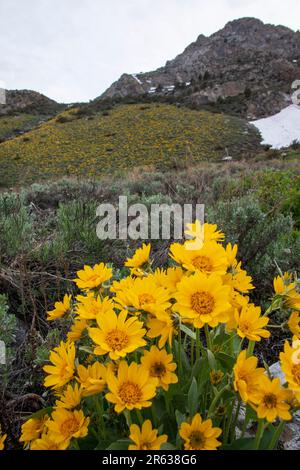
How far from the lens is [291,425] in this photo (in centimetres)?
146

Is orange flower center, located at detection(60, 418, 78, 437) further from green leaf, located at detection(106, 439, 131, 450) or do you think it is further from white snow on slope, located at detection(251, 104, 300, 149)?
white snow on slope, located at detection(251, 104, 300, 149)

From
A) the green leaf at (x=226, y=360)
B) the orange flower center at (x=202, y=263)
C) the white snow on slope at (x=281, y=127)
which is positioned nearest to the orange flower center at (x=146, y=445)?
the green leaf at (x=226, y=360)

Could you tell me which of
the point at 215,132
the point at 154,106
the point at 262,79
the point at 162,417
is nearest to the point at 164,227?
the point at 162,417

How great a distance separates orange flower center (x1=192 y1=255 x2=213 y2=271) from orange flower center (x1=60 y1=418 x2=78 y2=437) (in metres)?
0.56

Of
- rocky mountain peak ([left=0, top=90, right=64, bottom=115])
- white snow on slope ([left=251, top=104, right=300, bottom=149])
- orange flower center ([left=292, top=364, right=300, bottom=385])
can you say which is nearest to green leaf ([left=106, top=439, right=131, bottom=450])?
orange flower center ([left=292, top=364, right=300, bottom=385])

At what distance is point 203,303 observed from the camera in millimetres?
966

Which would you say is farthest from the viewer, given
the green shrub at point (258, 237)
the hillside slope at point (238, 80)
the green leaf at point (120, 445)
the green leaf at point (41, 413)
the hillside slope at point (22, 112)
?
the hillside slope at point (238, 80)

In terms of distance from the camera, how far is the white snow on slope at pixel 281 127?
22.2 m

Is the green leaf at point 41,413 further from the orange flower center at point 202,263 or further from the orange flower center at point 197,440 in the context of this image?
the orange flower center at point 202,263

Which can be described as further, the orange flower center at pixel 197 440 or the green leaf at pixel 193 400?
the green leaf at pixel 193 400

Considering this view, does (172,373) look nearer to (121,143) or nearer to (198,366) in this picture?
(198,366)

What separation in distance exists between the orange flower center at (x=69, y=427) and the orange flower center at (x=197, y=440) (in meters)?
0.32

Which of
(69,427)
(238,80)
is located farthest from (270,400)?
(238,80)
